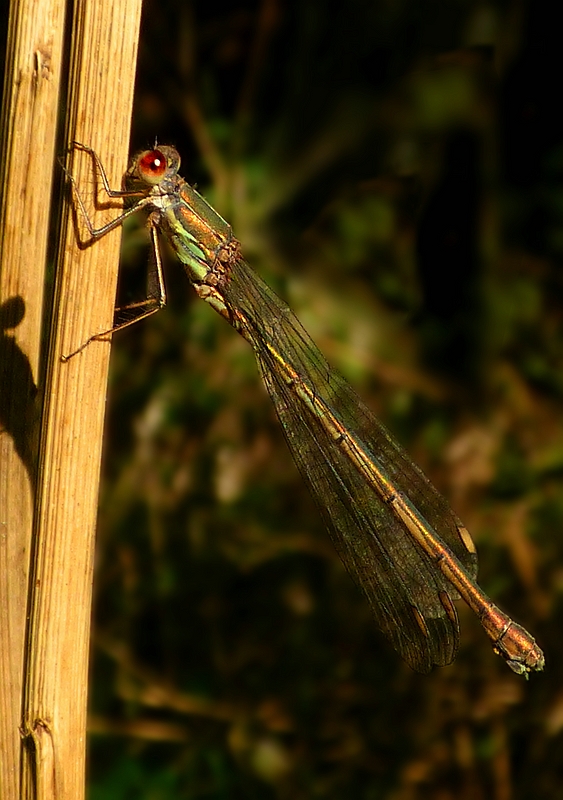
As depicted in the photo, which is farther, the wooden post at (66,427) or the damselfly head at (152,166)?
the damselfly head at (152,166)

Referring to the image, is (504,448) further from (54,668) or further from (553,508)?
(54,668)

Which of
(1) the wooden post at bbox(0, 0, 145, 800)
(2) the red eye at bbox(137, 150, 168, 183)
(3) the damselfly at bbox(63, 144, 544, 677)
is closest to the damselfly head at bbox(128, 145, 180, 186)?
(2) the red eye at bbox(137, 150, 168, 183)

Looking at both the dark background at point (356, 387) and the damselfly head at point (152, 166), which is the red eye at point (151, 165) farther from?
the dark background at point (356, 387)

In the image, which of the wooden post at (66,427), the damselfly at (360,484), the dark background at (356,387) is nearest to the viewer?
the wooden post at (66,427)

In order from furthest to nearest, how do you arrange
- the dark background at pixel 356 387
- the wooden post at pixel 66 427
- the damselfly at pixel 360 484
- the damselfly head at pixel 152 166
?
1. the dark background at pixel 356 387
2. the damselfly at pixel 360 484
3. the damselfly head at pixel 152 166
4. the wooden post at pixel 66 427

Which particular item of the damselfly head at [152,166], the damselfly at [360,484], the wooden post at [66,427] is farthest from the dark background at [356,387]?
the wooden post at [66,427]

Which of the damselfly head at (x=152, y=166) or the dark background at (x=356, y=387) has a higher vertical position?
the damselfly head at (x=152, y=166)

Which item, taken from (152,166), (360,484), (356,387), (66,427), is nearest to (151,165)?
(152,166)
